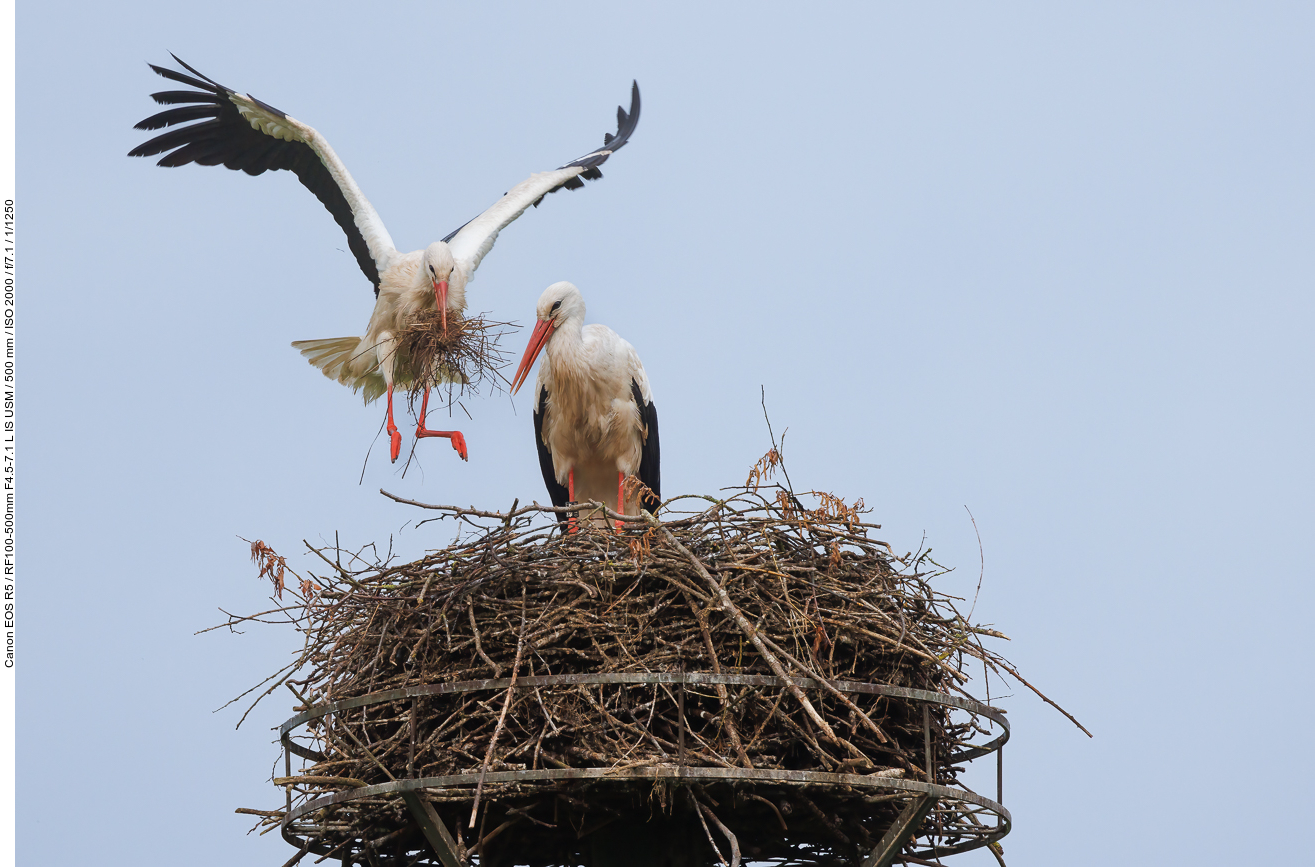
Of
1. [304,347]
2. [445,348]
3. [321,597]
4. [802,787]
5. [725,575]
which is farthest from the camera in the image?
[304,347]

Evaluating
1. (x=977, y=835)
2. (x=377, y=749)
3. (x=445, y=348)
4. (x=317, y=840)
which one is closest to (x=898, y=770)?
(x=977, y=835)

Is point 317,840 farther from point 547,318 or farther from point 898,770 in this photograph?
point 547,318

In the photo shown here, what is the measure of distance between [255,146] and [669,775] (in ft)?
20.6

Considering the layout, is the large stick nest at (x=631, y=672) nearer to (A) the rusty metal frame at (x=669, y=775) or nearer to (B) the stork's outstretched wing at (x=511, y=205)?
(A) the rusty metal frame at (x=669, y=775)

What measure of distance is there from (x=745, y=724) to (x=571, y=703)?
75 cm

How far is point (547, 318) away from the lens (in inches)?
413

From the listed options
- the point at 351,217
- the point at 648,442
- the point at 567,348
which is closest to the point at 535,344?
the point at 567,348

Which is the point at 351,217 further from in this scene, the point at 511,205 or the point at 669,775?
the point at 669,775

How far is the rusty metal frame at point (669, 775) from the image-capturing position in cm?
637

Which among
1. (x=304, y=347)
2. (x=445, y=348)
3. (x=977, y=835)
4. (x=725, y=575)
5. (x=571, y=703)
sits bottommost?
(x=977, y=835)

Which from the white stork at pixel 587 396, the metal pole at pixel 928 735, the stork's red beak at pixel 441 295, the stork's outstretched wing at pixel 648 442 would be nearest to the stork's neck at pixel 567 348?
the white stork at pixel 587 396

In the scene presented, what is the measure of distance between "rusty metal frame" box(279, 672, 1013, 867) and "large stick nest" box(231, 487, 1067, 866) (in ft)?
0.19

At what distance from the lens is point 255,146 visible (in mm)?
10914

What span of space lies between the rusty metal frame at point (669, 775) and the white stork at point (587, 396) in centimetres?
357
